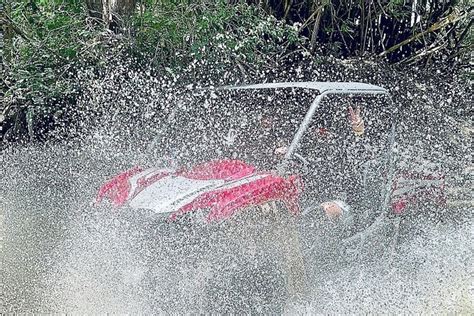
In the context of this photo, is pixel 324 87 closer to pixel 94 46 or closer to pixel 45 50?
pixel 94 46

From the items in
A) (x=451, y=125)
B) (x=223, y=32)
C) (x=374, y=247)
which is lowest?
(x=451, y=125)

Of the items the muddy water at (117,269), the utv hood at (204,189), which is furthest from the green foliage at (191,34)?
the utv hood at (204,189)

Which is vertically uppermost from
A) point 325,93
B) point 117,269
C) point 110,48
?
point 325,93

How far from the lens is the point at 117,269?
3.70 metres

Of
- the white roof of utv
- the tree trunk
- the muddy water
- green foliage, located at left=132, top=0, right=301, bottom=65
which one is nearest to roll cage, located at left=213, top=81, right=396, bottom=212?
the white roof of utv

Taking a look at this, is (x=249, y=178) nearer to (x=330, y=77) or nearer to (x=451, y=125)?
(x=330, y=77)

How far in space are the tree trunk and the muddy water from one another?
1.89 meters

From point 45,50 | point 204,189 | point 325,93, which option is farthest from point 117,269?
point 45,50

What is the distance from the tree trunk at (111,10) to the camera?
6.91 m

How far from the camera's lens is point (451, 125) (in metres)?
8.11

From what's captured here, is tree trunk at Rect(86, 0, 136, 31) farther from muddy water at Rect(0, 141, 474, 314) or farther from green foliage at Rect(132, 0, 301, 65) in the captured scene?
muddy water at Rect(0, 141, 474, 314)

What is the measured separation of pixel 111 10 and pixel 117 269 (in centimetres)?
401

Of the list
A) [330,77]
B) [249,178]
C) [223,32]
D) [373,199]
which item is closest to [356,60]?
[330,77]

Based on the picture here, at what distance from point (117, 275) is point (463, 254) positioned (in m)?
2.67
